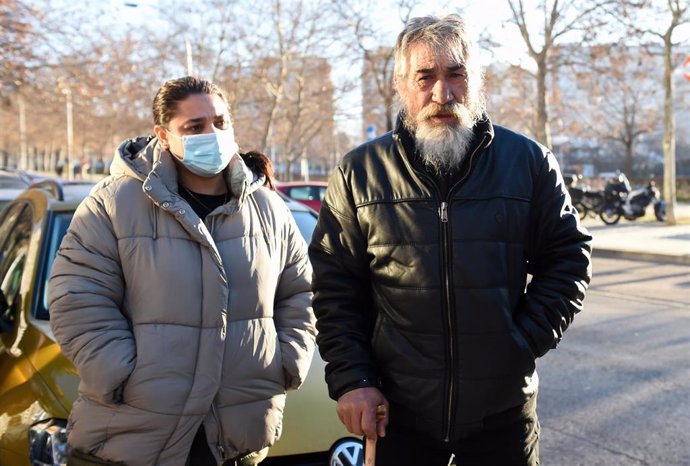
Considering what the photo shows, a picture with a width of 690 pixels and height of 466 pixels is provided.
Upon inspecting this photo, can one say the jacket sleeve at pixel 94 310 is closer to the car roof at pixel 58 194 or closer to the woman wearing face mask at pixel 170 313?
the woman wearing face mask at pixel 170 313

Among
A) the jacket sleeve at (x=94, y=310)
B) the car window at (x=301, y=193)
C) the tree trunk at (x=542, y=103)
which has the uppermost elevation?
the tree trunk at (x=542, y=103)

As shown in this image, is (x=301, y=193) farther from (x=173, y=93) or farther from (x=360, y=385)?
(x=360, y=385)

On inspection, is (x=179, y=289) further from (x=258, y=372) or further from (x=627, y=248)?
(x=627, y=248)

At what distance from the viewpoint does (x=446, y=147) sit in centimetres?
200

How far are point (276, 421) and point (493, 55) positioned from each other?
71.5 ft

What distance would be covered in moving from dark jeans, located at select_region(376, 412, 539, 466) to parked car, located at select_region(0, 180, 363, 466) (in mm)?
991

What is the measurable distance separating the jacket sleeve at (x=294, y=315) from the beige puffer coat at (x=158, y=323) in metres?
0.12

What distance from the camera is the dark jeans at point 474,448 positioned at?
6.55ft

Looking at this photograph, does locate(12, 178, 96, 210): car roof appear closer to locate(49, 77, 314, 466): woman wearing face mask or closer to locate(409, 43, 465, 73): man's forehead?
locate(49, 77, 314, 466): woman wearing face mask

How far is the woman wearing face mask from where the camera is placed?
233cm

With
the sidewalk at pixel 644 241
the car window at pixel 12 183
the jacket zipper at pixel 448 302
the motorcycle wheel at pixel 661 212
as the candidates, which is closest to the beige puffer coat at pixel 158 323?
the jacket zipper at pixel 448 302

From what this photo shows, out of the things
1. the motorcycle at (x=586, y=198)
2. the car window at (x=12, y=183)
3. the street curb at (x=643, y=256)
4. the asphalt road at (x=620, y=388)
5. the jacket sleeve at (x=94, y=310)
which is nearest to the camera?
the jacket sleeve at (x=94, y=310)

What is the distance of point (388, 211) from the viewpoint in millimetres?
2016

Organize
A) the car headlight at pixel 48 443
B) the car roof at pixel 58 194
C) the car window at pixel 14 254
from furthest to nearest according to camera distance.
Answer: the car roof at pixel 58 194 → the car window at pixel 14 254 → the car headlight at pixel 48 443
